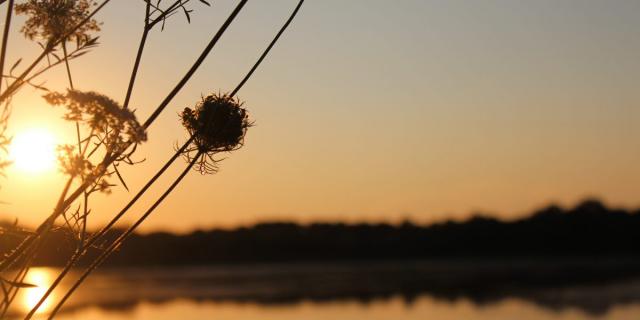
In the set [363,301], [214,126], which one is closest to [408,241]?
[363,301]

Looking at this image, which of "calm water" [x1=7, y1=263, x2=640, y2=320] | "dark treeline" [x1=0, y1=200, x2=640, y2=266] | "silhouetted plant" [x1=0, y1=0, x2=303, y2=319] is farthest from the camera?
"dark treeline" [x1=0, y1=200, x2=640, y2=266]

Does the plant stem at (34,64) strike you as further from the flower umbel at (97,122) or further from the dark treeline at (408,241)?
the dark treeline at (408,241)

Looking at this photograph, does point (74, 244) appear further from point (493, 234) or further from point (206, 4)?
point (493, 234)

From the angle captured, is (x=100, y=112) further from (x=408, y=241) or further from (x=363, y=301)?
(x=408, y=241)

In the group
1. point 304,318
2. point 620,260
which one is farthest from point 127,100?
point 620,260

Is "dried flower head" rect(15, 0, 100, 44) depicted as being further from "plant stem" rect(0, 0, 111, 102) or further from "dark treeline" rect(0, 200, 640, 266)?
"dark treeline" rect(0, 200, 640, 266)

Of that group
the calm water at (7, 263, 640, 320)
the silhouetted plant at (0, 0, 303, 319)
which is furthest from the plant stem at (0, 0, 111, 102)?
the calm water at (7, 263, 640, 320)

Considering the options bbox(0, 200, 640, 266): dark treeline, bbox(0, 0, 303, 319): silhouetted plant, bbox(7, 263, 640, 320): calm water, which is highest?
bbox(0, 200, 640, 266): dark treeline
